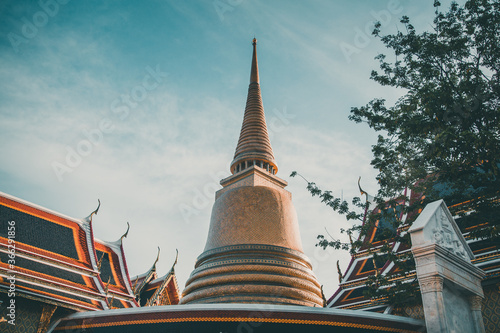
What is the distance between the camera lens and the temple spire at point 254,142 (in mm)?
17766

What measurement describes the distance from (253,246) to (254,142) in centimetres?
589

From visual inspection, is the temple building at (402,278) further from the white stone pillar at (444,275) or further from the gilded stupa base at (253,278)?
the white stone pillar at (444,275)

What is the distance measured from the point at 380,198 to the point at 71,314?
932 cm

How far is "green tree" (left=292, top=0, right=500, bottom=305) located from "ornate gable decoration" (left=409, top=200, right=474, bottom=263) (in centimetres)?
142

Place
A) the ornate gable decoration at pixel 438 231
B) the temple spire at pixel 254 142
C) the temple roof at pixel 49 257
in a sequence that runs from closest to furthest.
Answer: the ornate gable decoration at pixel 438 231, the temple roof at pixel 49 257, the temple spire at pixel 254 142

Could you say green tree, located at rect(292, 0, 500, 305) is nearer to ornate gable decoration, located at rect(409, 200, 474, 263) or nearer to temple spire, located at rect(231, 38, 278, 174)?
ornate gable decoration, located at rect(409, 200, 474, 263)

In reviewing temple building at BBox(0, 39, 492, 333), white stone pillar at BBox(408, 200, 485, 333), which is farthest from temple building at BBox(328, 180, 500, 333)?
white stone pillar at BBox(408, 200, 485, 333)

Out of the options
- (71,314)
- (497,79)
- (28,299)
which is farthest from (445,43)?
(28,299)

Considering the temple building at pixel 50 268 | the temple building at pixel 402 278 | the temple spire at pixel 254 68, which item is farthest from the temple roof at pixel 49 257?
the temple spire at pixel 254 68

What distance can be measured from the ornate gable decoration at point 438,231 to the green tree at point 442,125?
142 centimetres

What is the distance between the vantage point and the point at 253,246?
44.9 ft

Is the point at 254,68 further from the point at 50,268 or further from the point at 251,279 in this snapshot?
the point at 50,268

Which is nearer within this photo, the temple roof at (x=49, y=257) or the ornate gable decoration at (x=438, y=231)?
the ornate gable decoration at (x=438, y=231)

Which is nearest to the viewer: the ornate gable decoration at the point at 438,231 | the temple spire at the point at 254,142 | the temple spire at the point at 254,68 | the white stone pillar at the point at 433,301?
the white stone pillar at the point at 433,301
